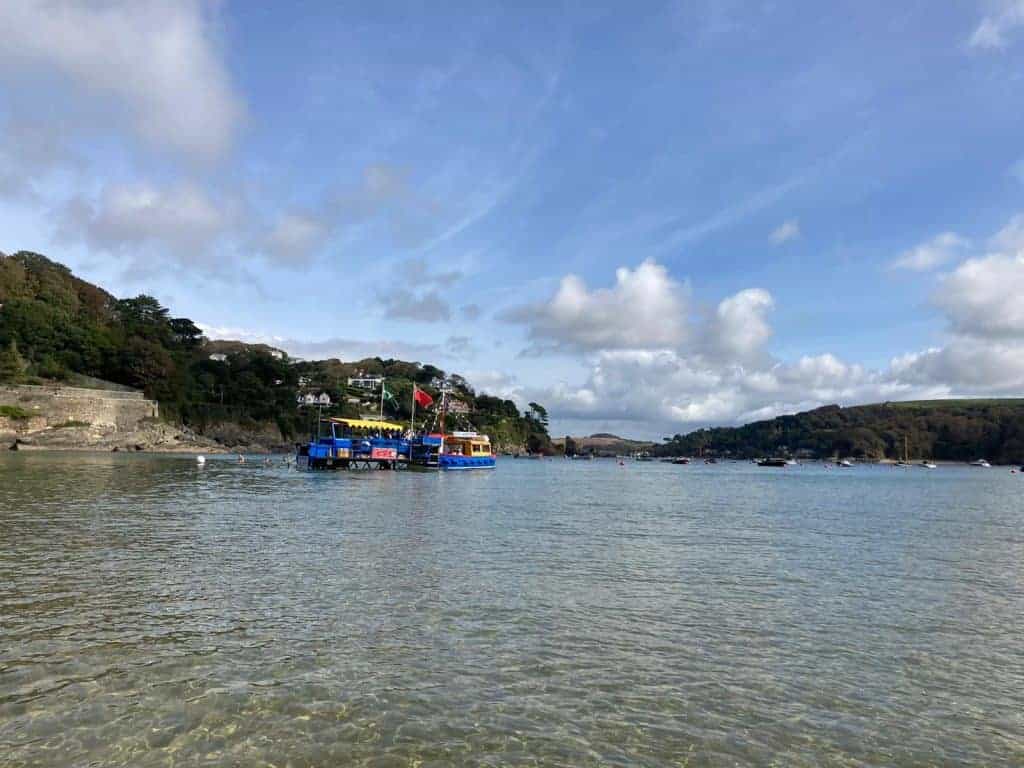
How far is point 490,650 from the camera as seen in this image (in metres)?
11.9

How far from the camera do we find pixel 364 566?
63.0 ft

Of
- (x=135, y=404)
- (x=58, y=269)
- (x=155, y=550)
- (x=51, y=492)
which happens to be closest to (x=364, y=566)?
(x=155, y=550)

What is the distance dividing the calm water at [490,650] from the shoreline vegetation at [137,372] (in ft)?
227

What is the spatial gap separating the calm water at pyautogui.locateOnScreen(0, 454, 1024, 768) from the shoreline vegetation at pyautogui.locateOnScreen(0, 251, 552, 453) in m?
69.2

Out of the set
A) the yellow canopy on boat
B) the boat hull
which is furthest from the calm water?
the boat hull

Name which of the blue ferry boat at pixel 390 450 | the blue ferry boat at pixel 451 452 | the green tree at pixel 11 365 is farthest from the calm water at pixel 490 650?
the green tree at pixel 11 365

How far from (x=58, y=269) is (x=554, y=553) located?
161180 millimetres

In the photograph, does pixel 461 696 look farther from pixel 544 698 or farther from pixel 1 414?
pixel 1 414

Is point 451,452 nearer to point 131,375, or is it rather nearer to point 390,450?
point 390,450

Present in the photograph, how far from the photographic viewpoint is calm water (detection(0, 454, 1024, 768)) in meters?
8.28

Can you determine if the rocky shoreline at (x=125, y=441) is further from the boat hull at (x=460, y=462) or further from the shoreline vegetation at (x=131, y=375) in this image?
the boat hull at (x=460, y=462)

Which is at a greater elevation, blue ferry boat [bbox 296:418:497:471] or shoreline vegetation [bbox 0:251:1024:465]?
shoreline vegetation [bbox 0:251:1024:465]

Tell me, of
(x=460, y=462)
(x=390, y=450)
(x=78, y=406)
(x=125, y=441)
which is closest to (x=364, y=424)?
(x=390, y=450)

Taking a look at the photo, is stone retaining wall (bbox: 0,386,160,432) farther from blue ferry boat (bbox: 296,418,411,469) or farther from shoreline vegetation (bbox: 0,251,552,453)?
blue ferry boat (bbox: 296,418,411,469)
